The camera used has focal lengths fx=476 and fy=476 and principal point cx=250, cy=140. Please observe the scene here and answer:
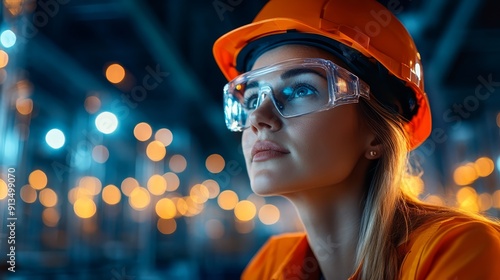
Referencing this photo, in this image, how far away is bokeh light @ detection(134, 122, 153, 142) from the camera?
1062cm

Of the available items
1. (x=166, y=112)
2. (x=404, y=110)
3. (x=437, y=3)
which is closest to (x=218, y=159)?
(x=166, y=112)

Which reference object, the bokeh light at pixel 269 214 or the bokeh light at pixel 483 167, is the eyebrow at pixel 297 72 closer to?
the bokeh light at pixel 483 167

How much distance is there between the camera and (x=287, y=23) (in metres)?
1.67

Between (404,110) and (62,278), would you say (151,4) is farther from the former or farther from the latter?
(404,110)

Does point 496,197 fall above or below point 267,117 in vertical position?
below

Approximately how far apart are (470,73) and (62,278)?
6.98 meters

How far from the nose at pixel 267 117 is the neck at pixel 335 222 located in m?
0.26

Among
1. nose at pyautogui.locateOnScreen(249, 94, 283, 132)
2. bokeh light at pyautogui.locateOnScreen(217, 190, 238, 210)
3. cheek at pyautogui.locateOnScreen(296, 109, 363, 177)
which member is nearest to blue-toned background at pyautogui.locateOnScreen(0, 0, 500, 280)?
cheek at pyautogui.locateOnScreen(296, 109, 363, 177)

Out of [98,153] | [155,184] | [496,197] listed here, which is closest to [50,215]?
[155,184]

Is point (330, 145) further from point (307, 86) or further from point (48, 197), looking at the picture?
point (48, 197)

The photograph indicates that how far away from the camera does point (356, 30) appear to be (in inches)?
62.9

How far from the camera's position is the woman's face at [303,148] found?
1.56 m

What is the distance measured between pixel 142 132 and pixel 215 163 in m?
8.87

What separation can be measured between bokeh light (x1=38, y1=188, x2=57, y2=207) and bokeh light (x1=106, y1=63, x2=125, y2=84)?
7.90 meters
